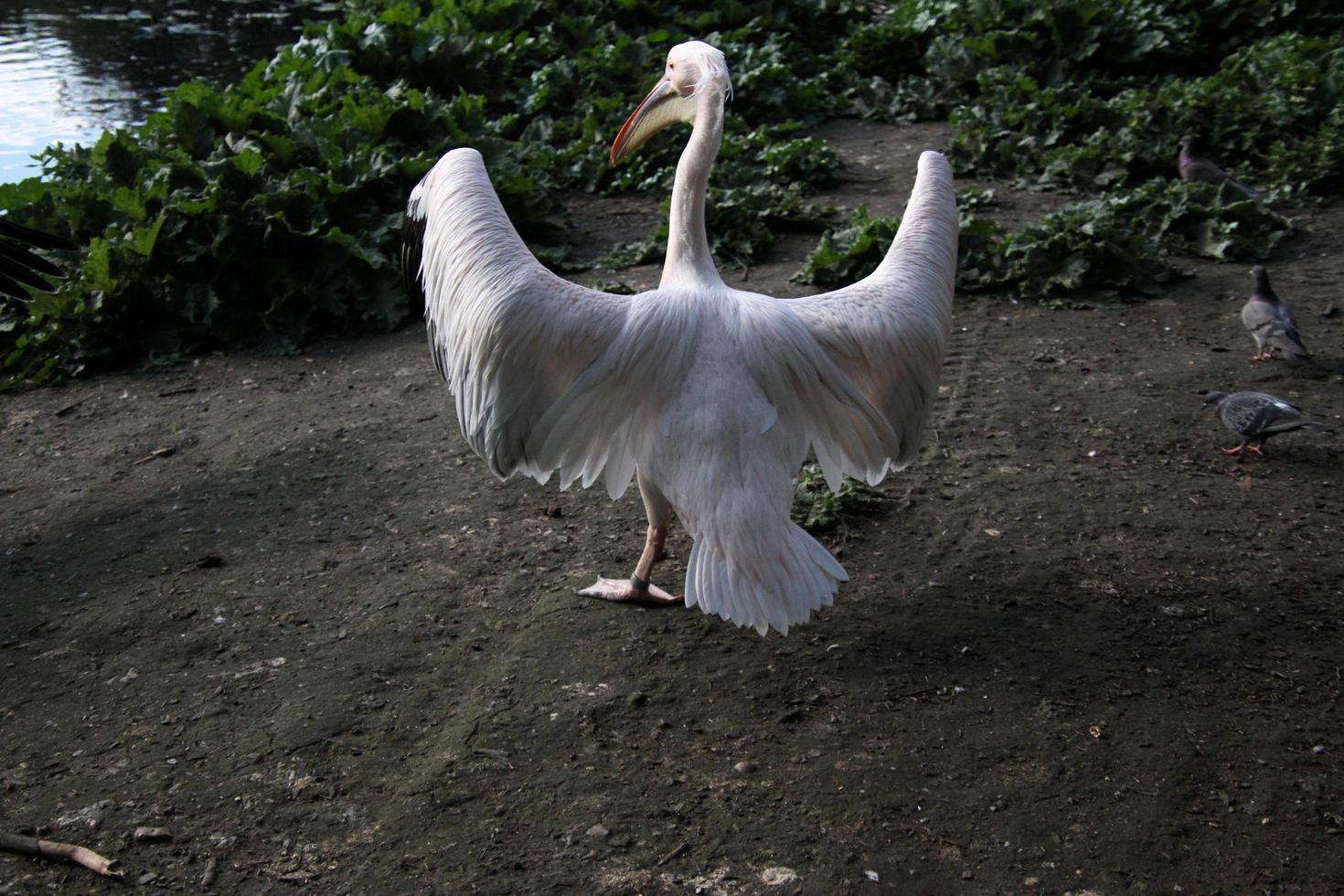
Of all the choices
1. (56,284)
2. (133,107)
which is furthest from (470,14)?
(56,284)

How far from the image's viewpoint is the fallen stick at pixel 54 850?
271 cm

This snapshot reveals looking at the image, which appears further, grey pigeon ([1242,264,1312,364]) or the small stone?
grey pigeon ([1242,264,1312,364])

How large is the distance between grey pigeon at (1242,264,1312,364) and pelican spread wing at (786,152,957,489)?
1.96 meters

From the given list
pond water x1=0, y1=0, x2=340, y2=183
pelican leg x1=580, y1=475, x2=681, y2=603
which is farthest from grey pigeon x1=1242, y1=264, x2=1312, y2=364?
pond water x1=0, y1=0, x2=340, y2=183

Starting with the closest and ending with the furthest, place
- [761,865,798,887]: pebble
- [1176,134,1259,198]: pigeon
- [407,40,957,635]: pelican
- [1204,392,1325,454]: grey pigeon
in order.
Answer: [761,865,798,887]: pebble, [407,40,957,635]: pelican, [1204,392,1325,454]: grey pigeon, [1176,134,1259,198]: pigeon

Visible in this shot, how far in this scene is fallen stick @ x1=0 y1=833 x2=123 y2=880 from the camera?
2711 millimetres

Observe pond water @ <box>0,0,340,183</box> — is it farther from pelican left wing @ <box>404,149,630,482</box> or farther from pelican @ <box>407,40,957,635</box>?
pelican @ <box>407,40,957,635</box>

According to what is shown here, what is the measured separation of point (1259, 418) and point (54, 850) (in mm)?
4002

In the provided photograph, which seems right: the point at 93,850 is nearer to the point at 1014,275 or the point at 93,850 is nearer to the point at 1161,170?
the point at 1014,275

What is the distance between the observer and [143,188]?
598 cm

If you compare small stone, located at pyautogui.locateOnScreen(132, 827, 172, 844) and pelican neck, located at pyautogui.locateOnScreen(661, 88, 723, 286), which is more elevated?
pelican neck, located at pyautogui.locateOnScreen(661, 88, 723, 286)

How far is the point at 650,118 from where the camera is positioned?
4156mm

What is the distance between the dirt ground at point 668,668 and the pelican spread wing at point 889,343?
0.45 meters

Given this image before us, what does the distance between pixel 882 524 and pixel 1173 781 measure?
141 cm
